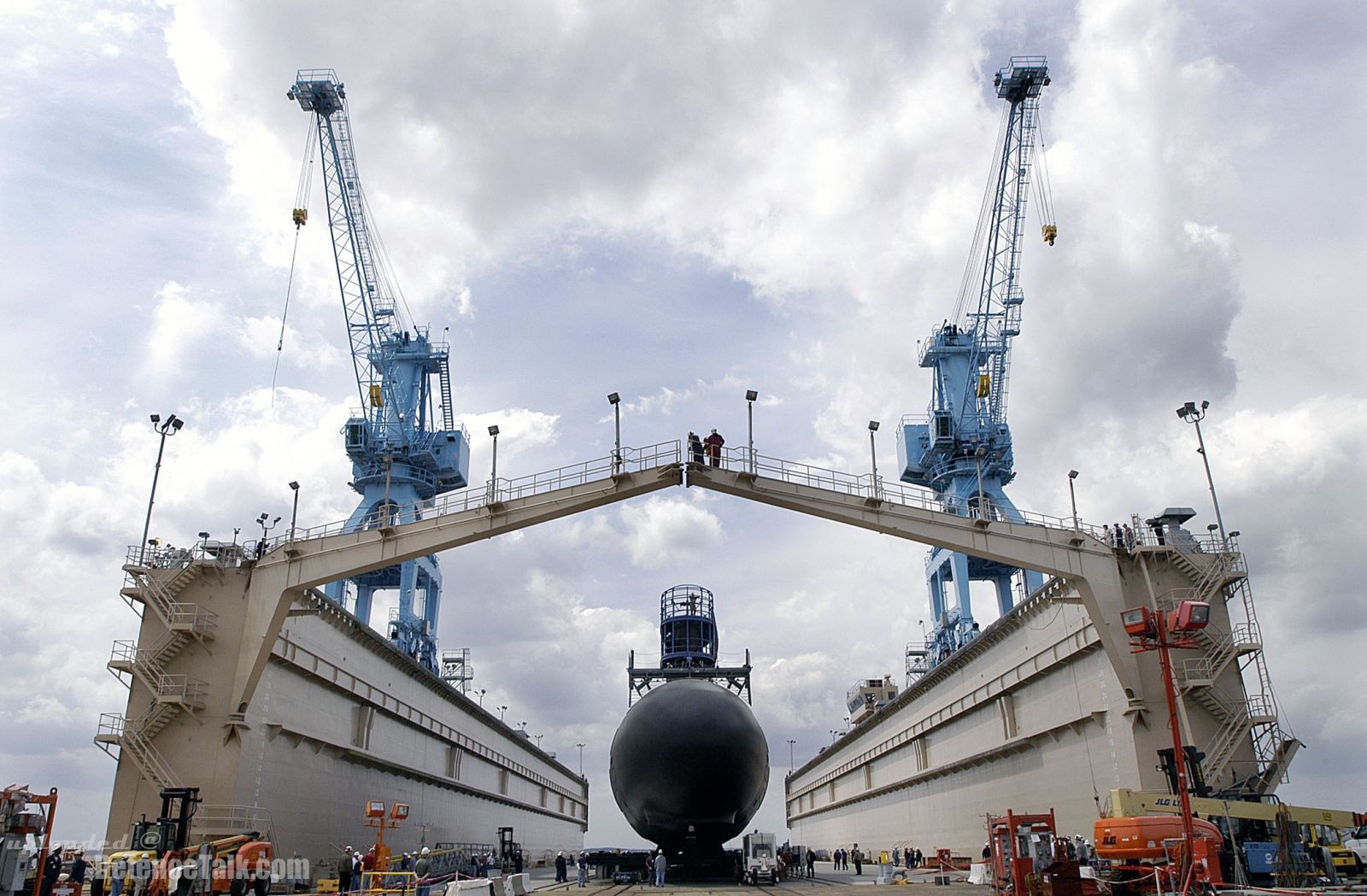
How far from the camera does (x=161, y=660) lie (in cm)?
2353

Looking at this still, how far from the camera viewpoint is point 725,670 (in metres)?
40.2

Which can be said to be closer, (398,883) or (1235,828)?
(1235,828)

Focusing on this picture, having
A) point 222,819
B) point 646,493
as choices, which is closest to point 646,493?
point 646,493

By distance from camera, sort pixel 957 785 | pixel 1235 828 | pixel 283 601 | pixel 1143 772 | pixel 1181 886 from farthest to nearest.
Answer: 1. pixel 957 785
2. pixel 283 601
3. pixel 1143 772
4. pixel 1235 828
5. pixel 1181 886

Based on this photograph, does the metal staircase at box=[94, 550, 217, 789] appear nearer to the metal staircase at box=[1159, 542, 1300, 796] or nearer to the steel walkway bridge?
the steel walkway bridge

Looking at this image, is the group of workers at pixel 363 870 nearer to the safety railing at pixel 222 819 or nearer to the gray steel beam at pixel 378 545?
the safety railing at pixel 222 819

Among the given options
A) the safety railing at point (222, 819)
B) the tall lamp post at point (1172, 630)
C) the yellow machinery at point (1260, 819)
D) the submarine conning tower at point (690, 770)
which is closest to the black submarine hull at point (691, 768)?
the submarine conning tower at point (690, 770)

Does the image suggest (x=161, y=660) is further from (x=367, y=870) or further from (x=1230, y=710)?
(x=1230, y=710)

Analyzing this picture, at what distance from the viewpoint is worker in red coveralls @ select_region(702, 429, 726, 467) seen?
25766 mm

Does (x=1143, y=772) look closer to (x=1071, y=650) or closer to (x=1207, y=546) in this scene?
(x=1071, y=650)

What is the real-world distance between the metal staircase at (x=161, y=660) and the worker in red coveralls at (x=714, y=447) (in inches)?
548

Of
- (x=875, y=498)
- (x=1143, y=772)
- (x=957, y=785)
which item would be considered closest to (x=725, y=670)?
(x=957, y=785)

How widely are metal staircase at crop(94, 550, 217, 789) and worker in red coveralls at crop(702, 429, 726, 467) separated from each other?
1391cm

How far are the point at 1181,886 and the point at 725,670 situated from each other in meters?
26.5
